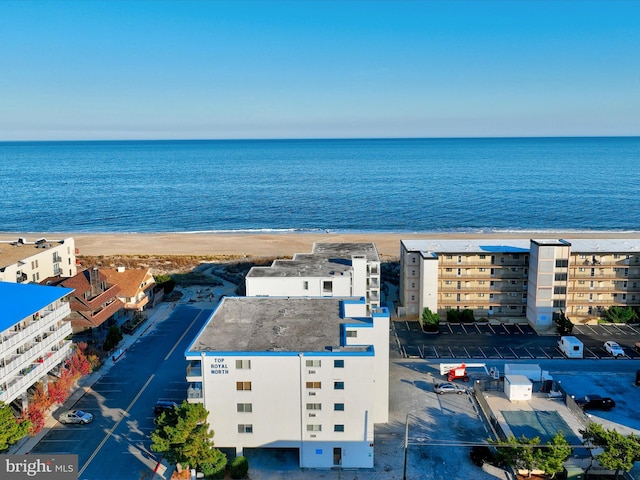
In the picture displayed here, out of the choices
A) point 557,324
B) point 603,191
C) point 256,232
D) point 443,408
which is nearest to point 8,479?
point 443,408

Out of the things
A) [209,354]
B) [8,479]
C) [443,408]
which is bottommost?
[443,408]

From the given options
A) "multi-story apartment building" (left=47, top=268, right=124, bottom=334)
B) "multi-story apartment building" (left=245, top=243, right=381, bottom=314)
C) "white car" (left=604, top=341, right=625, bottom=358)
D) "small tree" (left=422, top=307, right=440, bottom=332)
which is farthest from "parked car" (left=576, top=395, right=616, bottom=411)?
"multi-story apartment building" (left=47, top=268, right=124, bottom=334)

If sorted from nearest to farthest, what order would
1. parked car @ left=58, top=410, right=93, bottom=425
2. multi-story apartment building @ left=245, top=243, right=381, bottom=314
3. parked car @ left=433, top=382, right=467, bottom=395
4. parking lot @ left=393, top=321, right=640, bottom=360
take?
parked car @ left=58, top=410, right=93, bottom=425 < parked car @ left=433, top=382, right=467, bottom=395 < multi-story apartment building @ left=245, top=243, right=381, bottom=314 < parking lot @ left=393, top=321, right=640, bottom=360

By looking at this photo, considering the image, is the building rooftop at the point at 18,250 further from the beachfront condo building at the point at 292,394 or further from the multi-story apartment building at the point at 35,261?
the beachfront condo building at the point at 292,394

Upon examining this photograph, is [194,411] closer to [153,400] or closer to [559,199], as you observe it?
[153,400]

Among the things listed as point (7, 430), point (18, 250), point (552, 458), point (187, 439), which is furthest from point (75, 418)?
point (18, 250)

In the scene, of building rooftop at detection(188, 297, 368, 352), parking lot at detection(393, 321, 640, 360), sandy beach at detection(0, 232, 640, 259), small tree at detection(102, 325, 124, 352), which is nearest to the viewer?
building rooftop at detection(188, 297, 368, 352)

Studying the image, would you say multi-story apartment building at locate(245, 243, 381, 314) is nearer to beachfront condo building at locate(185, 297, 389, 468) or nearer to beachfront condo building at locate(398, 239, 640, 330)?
beachfront condo building at locate(398, 239, 640, 330)
